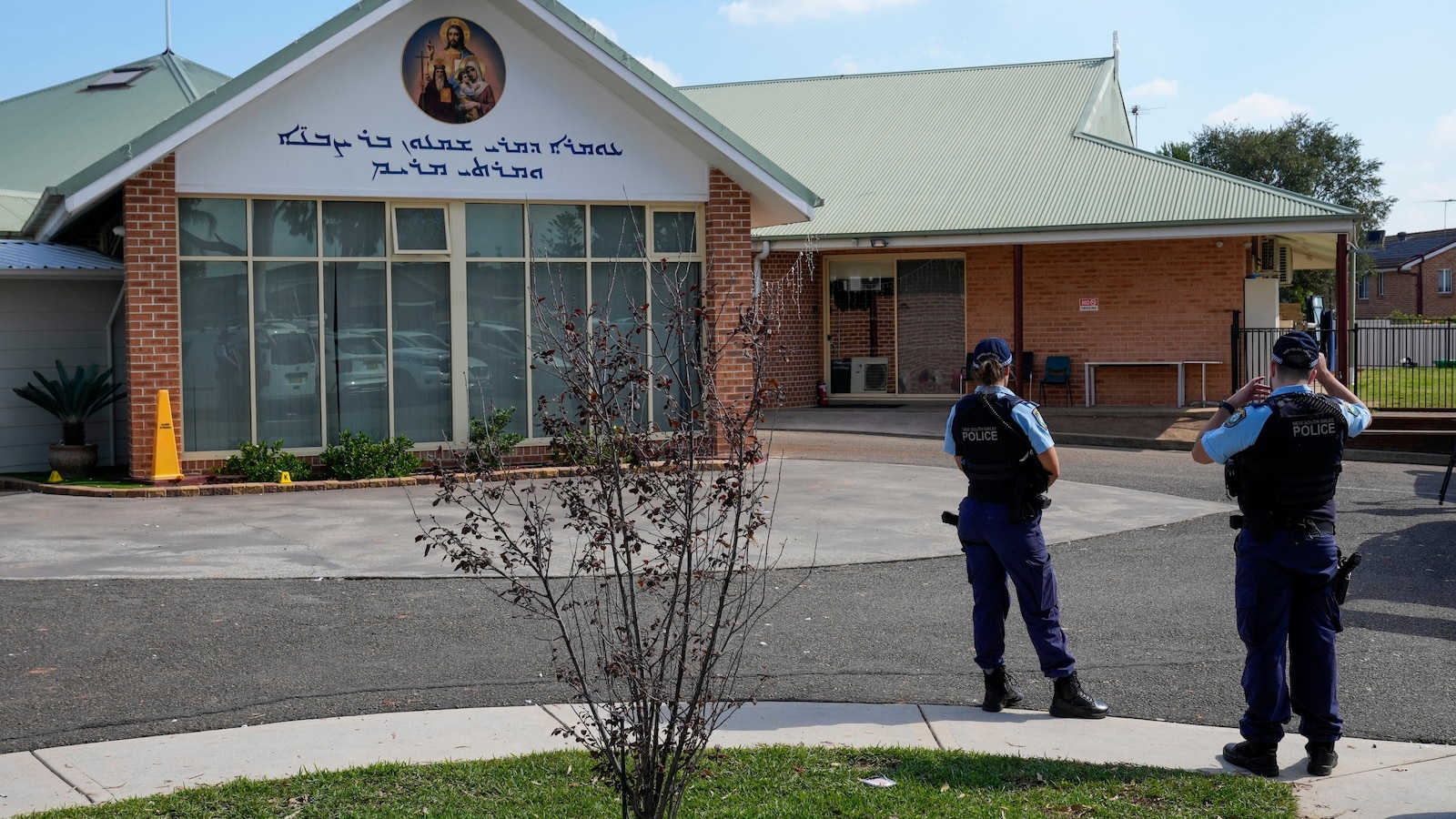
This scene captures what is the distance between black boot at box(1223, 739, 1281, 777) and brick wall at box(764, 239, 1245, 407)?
17638 millimetres

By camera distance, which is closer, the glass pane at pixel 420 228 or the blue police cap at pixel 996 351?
the blue police cap at pixel 996 351

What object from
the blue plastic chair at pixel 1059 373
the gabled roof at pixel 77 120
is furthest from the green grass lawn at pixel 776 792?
the blue plastic chair at pixel 1059 373

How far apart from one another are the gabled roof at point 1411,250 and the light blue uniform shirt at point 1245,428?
61.0 metres

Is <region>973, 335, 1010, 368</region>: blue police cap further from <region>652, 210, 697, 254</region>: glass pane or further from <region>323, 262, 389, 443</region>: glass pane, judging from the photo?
<region>323, 262, 389, 443</region>: glass pane

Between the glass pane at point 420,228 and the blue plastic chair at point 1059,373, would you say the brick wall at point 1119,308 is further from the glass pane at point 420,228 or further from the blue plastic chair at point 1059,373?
the glass pane at point 420,228

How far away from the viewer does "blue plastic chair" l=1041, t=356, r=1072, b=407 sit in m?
23.2

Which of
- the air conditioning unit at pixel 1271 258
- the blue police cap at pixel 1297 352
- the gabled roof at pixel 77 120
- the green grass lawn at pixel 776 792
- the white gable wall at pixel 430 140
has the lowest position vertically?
the green grass lawn at pixel 776 792

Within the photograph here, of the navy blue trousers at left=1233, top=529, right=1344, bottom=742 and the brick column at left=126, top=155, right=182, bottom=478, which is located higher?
the brick column at left=126, top=155, right=182, bottom=478

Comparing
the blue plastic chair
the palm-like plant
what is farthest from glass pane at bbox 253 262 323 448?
the blue plastic chair

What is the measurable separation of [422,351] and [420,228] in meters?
1.42

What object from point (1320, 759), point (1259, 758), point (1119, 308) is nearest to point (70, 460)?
point (1259, 758)

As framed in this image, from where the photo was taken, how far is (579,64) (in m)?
15.7

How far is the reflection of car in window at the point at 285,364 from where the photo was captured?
593 inches

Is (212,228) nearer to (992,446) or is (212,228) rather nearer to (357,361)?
(357,361)
